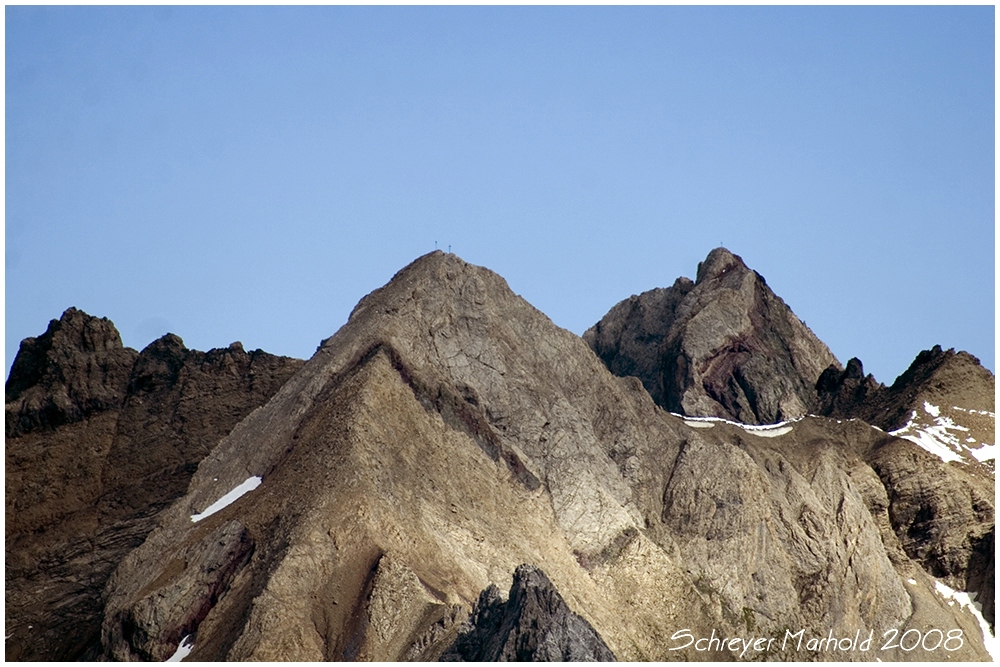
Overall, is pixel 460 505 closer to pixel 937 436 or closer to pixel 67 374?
pixel 67 374

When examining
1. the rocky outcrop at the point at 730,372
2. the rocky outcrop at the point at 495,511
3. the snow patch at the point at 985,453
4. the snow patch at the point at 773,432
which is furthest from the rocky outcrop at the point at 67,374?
the snow patch at the point at 985,453

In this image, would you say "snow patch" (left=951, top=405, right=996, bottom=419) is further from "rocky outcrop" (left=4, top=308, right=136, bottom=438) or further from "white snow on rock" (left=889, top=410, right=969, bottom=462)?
"rocky outcrop" (left=4, top=308, right=136, bottom=438)

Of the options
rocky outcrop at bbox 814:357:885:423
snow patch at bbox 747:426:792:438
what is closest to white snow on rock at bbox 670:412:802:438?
snow patch at bbox 747:426:792:438

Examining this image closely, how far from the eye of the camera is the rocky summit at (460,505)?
116188mm

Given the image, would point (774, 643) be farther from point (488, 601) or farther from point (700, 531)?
point (488, 601)

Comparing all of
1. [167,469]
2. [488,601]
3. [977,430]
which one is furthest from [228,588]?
[977,430]

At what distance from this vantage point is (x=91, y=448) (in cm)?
14988

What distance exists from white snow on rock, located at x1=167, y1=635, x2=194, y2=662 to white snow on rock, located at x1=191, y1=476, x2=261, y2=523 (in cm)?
1509

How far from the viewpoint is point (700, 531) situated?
475 ft

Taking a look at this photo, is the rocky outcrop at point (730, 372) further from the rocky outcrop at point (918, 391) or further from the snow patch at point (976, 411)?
the snow patch at point (976, 411)

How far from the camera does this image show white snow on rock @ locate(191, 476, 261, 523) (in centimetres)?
13025

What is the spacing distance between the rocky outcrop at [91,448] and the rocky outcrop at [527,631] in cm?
2381

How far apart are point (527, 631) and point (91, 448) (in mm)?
54817

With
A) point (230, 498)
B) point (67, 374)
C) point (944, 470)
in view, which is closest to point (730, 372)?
point (944, 470)
